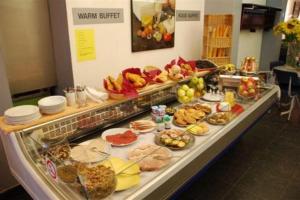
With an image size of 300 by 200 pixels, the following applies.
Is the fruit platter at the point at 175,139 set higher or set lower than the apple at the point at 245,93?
lower

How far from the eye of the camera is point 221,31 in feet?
10.9

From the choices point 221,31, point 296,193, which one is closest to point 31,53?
point 221,31

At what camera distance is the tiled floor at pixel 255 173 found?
244 centimetres

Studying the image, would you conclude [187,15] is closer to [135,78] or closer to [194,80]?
[194,80]

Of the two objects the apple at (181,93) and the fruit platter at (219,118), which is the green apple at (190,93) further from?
the fruit platter at (219,118)

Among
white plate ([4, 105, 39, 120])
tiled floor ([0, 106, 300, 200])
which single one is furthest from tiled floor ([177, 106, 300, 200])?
white plate ([4, 105, 39, 120])

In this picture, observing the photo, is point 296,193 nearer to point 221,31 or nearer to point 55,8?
point 221,31

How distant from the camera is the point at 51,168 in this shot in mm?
1235

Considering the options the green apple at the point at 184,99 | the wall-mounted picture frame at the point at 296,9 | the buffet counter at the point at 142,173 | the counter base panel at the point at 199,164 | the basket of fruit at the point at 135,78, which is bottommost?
the counter base panel at the point at 199,164

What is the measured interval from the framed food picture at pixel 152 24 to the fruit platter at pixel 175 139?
137 cm

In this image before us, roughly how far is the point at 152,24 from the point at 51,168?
224 cm

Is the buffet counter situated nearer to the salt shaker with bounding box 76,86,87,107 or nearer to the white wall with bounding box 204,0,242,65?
the salt shaker with bounding box 76,86,87,107

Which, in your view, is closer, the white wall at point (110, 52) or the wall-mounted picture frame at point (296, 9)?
the white wall at point (110, 52)

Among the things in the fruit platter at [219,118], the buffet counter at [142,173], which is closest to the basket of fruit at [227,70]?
the fruit platter at [219,118]
